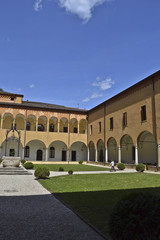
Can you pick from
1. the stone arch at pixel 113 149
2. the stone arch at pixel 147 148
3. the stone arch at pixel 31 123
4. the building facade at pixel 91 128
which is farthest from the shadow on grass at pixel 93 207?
the stone arch at pixel 31 123

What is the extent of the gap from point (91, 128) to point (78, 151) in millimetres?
5490

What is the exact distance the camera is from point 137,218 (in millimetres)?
2633

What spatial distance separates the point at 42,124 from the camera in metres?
35.0

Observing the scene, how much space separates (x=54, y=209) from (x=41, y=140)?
84.9 ft

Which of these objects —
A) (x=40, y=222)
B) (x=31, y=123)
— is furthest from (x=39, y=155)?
(x=40, y=222)

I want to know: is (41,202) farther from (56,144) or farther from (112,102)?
(56,144)

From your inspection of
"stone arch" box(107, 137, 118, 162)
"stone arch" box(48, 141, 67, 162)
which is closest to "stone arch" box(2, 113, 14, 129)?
"stone arch" box(48, 141, 67, 162)

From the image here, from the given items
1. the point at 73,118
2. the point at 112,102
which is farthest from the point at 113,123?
the point at 73,118

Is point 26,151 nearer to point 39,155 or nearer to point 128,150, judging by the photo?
point 39,155

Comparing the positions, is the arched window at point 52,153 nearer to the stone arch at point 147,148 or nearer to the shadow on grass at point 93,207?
the stone arch at point 147,148

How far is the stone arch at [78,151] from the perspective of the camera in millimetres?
35750

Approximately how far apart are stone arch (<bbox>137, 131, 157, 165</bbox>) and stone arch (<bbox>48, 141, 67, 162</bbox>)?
44.9 feet

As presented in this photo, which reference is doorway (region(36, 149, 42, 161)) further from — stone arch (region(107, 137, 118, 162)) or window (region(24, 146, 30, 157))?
stone arch (region(107, 137, 118, 162))

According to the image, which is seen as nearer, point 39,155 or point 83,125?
point 39,155
